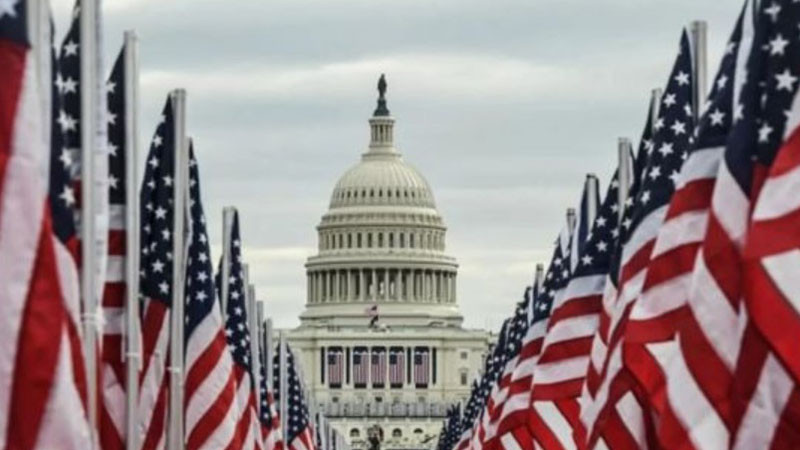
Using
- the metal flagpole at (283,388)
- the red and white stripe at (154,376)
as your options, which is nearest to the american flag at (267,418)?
the metal flagpole at (283,388)

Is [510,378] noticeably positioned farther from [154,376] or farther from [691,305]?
[691,305]

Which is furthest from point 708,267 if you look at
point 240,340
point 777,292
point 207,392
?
point 240,340

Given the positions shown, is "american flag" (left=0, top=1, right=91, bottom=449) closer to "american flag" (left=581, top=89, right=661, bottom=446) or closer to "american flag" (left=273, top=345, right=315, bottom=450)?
"american flag" (left=581, top=89, right=661, bottom=446)

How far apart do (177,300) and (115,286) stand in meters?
4.55

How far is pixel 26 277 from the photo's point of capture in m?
14.1

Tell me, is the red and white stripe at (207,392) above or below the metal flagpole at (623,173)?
below

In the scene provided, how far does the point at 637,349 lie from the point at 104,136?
381cm

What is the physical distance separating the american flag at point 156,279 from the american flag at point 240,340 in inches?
279

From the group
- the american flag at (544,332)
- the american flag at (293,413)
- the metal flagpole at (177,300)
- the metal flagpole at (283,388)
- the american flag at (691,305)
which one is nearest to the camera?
the american flag at (691,305)

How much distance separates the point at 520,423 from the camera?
126ft

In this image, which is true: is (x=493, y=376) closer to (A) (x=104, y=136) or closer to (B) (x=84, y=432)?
(A) (x=104, y=136)

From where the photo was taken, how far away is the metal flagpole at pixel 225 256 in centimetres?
3950

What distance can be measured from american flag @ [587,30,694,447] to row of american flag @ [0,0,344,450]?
3637 mm

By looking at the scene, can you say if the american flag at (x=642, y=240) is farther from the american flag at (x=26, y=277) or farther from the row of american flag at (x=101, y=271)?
the american flag at (x=26, y=277)
